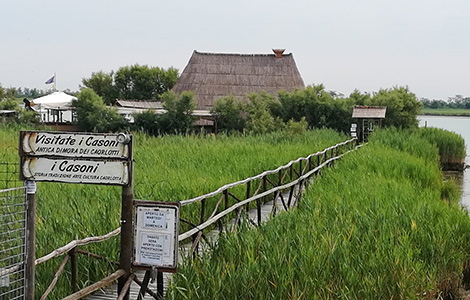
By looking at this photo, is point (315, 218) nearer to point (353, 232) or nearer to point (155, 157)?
point (353, 232)

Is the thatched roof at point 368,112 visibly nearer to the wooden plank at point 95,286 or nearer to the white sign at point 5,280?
the wooden plank at point 95,286

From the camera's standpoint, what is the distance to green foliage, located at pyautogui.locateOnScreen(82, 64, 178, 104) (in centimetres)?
3841

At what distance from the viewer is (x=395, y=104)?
82.9 ft

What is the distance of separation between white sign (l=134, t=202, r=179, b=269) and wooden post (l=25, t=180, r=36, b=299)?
25.0 inches

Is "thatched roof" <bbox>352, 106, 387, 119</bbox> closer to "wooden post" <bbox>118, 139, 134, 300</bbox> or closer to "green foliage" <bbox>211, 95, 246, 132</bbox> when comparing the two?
"green foliage" <bbox>211, 95, 246, 132</bbox>

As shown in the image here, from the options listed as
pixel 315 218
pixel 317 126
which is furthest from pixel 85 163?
pixel 317 126

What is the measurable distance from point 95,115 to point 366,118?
30.5ft

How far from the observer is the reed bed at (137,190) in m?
4.84

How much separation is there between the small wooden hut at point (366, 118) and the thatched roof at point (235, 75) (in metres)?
6.36

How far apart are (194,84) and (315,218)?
79.7 ft

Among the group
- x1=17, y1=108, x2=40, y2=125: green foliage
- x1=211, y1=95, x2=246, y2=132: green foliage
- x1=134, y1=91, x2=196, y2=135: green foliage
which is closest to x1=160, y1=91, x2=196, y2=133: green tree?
x1=134, y1=91, x2=196, y2=135: green foliage

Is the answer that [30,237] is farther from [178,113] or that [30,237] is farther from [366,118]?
[366,118]

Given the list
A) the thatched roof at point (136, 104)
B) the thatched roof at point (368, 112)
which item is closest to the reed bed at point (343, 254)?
the thatched roof at point (368, 112)

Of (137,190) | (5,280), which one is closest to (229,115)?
(137,190)
